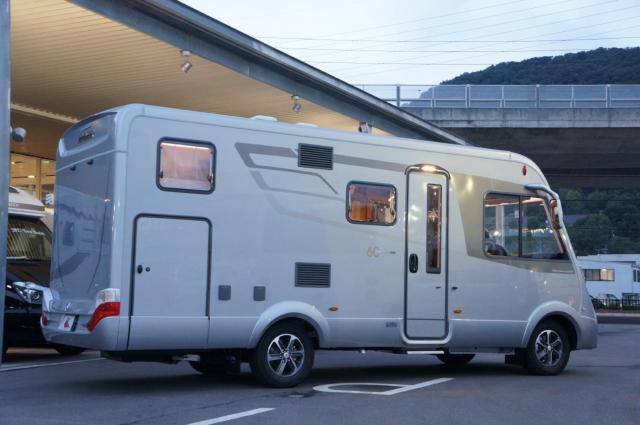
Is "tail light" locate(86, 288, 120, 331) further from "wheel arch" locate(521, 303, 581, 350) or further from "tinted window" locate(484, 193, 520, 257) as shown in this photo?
"wheel arch" locate(521, 303, 581, 350)

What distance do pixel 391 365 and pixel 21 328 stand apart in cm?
569

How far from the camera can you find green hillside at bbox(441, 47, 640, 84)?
65.7 m

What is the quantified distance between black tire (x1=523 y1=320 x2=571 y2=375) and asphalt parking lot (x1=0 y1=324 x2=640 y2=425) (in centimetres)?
23

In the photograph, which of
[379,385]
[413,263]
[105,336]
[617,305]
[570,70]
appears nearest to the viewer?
[105,336]

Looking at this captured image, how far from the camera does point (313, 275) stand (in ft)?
34.4

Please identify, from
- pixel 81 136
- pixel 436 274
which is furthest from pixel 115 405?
pixel 436 274

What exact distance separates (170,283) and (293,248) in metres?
1.65

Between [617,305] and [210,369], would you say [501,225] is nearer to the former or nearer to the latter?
[210,369]

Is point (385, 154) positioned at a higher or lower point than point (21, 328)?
higher

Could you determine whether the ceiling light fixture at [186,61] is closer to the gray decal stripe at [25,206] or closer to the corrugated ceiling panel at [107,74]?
the corrugated ceiling panel at [107,74]

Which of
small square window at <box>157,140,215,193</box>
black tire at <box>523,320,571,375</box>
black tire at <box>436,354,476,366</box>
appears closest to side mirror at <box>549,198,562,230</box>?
black tire at <box>523,320,571,375</box>

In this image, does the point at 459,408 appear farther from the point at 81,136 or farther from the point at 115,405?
the point at 81,136

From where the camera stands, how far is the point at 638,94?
33.8 meters

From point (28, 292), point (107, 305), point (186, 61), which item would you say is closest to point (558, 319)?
point (107, 305)
